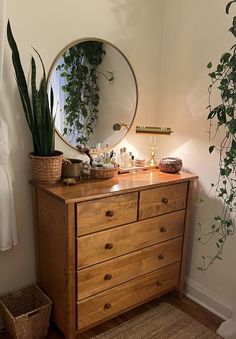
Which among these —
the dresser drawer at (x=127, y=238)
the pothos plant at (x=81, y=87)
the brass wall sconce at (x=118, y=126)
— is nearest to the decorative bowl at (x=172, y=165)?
the dresser drawer at (x=127, y=238)

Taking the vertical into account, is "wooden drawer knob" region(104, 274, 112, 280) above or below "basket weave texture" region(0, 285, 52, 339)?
above

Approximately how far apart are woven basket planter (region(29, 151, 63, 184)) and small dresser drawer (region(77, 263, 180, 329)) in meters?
0.71

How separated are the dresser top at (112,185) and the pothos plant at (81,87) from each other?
1.21 ft

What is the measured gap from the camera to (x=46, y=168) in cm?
167

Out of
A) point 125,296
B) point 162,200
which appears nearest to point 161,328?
point 125,296

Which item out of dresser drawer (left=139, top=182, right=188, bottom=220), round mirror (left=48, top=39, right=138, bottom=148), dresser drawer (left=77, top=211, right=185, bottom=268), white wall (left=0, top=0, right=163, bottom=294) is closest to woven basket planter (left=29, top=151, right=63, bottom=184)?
white wall (left=0, top=0, right=163, bottom=294)

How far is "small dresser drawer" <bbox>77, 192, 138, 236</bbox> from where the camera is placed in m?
1.56

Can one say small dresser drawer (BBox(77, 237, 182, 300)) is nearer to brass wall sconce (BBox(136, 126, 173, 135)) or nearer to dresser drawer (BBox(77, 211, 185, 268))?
dresser drawer (BBox(77, 211, 185, 268))

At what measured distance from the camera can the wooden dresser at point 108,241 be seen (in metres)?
1.59

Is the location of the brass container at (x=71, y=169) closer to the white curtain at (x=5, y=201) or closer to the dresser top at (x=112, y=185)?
the dresser top at (x=112, y=185)

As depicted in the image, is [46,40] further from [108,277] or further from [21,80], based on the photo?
[108,277]

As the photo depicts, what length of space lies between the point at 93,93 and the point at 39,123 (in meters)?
0.51

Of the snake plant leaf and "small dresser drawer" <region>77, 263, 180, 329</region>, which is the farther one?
"small dresser drawer" <region>77, 263, 180, 329</region>

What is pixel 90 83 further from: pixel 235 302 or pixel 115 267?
pixel 235 302
